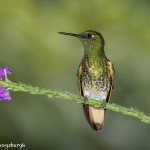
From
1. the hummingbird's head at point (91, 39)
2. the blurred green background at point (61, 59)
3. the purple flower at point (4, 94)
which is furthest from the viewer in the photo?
the blurred green background at point (61, 59)

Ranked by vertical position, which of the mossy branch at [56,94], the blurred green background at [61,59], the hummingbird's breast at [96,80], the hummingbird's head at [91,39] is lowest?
the mossy branch at [56,94]

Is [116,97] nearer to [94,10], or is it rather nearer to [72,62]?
[72,62]

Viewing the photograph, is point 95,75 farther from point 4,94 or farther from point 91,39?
point 4,94

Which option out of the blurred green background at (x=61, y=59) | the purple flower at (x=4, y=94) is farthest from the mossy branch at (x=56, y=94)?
the blurred green background at (x=61, y=59)

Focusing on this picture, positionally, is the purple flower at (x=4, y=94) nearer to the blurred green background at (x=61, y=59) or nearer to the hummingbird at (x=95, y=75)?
the hummingbird at (x=95, y=75)

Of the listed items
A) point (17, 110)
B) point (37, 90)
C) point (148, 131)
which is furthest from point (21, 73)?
point (37, 90)

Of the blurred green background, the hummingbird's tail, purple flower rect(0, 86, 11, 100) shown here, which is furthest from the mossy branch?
the blurred green background
